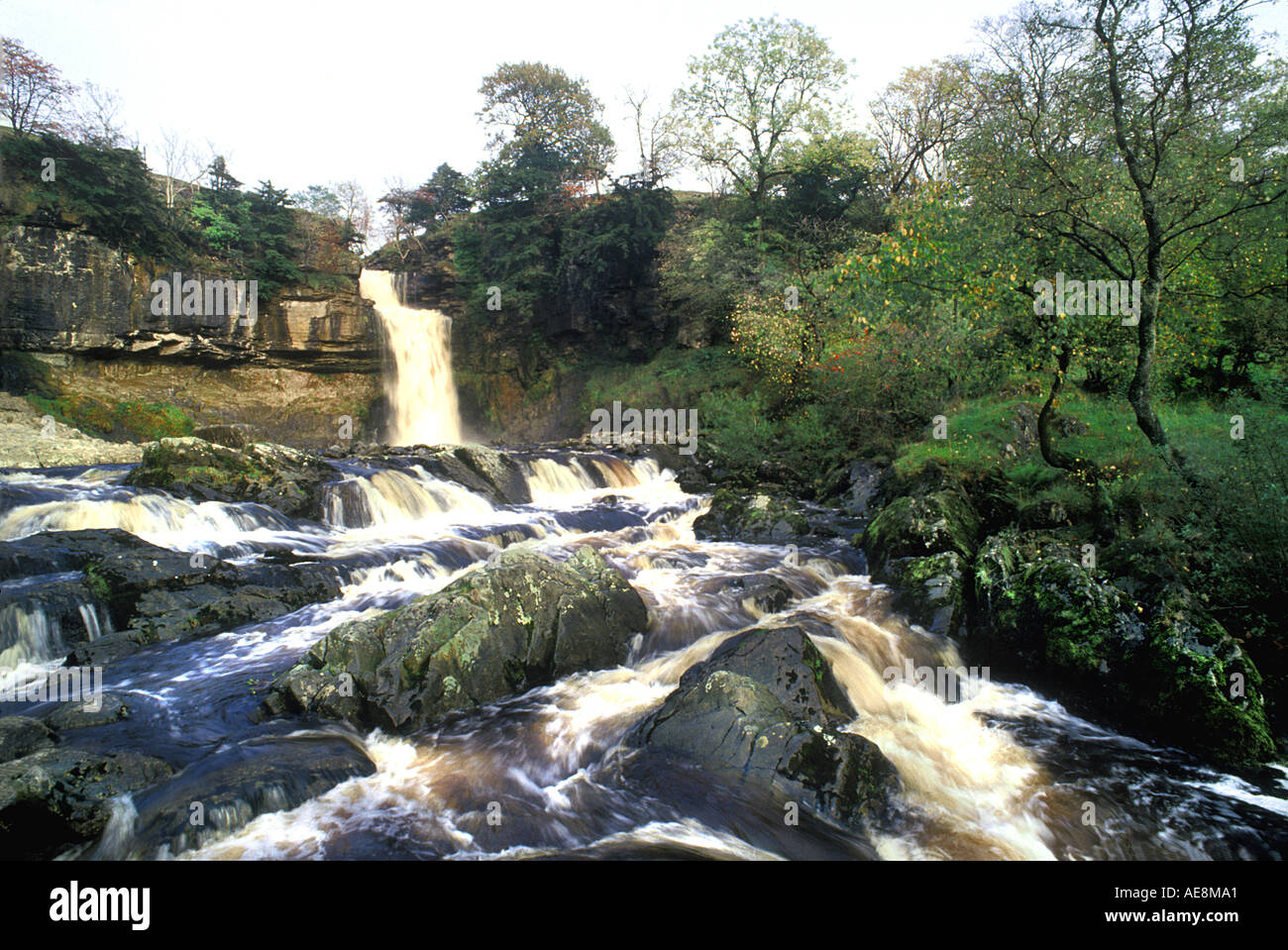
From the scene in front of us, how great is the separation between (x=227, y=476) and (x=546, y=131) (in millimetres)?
28107

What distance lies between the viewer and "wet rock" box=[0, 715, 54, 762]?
5547 mm

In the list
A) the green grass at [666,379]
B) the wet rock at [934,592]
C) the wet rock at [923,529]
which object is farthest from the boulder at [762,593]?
the green grass at [666,379]

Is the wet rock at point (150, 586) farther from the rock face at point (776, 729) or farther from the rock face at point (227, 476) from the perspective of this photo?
the rock face at point (776, 729)

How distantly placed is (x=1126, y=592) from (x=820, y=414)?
12.2 m

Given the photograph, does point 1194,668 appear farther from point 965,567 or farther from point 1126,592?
point 965,567

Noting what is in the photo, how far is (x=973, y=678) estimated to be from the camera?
26.5ft

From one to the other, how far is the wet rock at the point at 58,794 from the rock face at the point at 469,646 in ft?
4.95

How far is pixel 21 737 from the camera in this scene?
571 cm

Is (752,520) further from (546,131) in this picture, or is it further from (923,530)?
(546,131)

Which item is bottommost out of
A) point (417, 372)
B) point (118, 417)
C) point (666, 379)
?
point (118, 417)

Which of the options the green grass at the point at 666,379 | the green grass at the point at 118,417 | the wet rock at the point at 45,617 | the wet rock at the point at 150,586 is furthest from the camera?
the green grass at the point at 666,379

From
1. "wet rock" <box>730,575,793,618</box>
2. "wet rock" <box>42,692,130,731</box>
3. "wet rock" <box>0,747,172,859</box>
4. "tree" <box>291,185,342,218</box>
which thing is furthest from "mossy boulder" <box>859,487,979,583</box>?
"tree" <box>291,185,342,218</box>

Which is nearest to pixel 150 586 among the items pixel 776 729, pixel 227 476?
pixel 227 476

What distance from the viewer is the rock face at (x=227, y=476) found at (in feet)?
44.0
